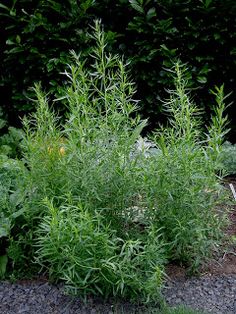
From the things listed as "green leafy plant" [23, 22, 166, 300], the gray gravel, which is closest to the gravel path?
the gray gravel

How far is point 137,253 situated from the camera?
3.43m

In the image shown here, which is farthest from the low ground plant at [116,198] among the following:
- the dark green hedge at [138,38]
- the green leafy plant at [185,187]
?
the dark green hedge at [138,38]

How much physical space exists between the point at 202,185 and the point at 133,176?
43 centimetres

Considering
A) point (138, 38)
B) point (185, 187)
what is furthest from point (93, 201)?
point (138, 38)

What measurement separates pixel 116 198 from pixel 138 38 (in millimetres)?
2751

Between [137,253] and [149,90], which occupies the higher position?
[137,253]

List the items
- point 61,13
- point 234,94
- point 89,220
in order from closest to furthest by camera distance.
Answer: point 89,220 → point 61,13 → point 234,94

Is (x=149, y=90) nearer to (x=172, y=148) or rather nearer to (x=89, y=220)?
(x=172, y=148)

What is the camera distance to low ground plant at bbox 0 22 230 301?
3221 mm

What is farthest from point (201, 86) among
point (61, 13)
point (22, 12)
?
point (22, 12)

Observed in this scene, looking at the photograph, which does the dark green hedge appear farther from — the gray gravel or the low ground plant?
the gray gravel

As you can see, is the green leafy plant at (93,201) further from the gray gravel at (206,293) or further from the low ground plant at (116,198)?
the gray gravel at (206,293)

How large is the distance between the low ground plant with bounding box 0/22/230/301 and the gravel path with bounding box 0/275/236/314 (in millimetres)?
94

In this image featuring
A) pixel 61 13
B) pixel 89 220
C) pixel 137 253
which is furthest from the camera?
pixel 61 13
